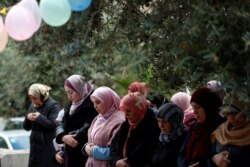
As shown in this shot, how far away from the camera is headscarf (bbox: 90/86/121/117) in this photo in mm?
7180

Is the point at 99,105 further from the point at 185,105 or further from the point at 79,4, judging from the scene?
the point at 79,4

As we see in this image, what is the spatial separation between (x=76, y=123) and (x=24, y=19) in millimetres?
2650

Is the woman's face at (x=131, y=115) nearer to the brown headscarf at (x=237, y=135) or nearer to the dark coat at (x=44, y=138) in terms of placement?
the brown headscarf at (x=237, y=135)

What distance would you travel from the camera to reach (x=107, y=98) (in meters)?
7.22

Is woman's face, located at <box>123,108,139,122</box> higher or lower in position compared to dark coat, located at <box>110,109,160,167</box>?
higher

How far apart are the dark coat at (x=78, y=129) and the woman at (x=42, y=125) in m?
0.93

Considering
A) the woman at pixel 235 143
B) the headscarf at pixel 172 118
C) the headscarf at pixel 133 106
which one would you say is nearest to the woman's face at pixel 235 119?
the woman at pixel 235 143

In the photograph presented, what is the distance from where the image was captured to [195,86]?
5793 mm

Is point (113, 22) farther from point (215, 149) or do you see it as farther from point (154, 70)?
point (215, 149)

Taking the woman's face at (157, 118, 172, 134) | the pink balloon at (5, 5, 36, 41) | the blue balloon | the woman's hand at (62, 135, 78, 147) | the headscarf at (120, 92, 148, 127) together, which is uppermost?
the blue balloon

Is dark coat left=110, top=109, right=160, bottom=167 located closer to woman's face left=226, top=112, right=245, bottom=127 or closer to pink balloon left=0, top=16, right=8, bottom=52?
woman's face left=226, top=112, right=245, bottom=127

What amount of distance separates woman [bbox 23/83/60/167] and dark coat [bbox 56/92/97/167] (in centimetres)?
93

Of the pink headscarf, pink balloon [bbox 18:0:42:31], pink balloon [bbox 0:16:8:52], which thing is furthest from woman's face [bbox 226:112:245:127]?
pink balloon [bbox 0:16:8:52]

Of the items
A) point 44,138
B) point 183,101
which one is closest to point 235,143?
point 183,101
